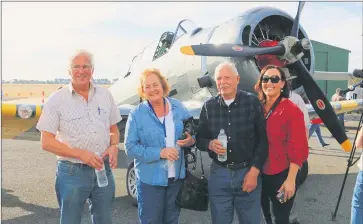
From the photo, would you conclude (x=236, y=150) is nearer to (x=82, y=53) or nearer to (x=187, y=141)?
(x=187, y=141)

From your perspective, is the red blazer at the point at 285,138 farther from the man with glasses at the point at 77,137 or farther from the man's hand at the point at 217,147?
the man with glasses at the point at 77,137

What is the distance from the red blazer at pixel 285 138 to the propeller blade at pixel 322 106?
2266 millimetres

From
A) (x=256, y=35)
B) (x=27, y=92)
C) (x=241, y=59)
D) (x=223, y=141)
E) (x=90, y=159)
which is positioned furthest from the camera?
(x=27, y=92)

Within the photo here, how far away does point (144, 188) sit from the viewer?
2.79m

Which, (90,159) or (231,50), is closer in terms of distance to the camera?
(90,159)

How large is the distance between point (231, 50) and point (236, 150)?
2.49m

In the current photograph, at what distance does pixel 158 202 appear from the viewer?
2.78 meters

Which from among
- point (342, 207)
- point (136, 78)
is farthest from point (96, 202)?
point (136, 78)

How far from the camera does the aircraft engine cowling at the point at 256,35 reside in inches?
201

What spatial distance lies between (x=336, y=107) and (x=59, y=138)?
768 cm

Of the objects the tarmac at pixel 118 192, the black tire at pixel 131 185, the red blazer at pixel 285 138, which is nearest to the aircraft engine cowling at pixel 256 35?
the tarmac at pixel 118 192

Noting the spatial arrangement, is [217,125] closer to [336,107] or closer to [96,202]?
[96,202]

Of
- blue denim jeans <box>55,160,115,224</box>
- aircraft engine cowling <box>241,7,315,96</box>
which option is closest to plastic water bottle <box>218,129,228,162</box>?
blue denim jeans <box>55,160,115,224</box>

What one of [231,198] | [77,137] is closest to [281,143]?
[231,198]
